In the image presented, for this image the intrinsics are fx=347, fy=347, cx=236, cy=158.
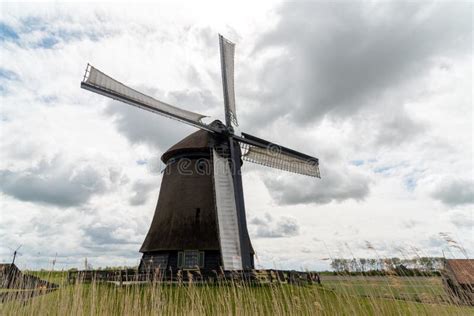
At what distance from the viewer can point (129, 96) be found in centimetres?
1380

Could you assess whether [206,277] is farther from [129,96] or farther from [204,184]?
[129,96]

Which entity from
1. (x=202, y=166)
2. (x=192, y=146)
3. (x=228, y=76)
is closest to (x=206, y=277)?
(x=202, y=166)

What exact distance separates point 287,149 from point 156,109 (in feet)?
22.0

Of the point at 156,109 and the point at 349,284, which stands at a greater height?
the point at 156,109

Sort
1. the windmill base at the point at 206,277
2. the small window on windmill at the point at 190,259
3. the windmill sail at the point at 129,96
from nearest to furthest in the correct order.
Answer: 1. the windmill base at the point at 206,277
2. the windmill sail at the point at 129,96
3. the small window on windmill at the point at 190,259

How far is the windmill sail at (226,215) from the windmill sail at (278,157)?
6.21 ft

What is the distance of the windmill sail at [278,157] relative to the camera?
54.5ft

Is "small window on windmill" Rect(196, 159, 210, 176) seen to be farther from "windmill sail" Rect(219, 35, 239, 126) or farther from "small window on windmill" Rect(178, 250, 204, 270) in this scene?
"small window on windmill" Rect(178, 250, 204, 270)

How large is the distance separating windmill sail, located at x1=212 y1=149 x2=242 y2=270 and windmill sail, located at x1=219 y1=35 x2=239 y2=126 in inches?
98.7

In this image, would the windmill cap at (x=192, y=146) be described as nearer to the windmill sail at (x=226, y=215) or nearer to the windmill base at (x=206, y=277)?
the windmill sail at (x=226, y=215)

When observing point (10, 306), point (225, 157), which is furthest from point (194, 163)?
point (10, 306)

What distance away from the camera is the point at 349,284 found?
505 centimetres

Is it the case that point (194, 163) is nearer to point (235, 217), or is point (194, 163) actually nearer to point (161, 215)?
point (161, 215)

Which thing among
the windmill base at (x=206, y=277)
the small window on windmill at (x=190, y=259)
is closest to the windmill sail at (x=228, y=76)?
the small window on windmill at (x=190, y=259)
